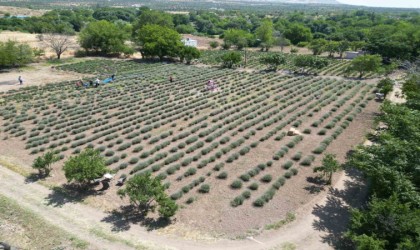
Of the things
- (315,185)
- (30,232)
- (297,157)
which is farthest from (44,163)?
(297,157)

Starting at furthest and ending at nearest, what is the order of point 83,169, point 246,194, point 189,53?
point 189,53
point 246,194
point 83,169

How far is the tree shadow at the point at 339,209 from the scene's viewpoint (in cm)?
1750

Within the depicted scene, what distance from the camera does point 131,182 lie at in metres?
19.2

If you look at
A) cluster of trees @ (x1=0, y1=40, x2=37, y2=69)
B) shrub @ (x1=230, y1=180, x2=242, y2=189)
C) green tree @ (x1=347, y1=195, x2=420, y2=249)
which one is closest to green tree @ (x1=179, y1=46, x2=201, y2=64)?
cluster of trees @ (x1=0, y1=40, x2=37, y2=69)

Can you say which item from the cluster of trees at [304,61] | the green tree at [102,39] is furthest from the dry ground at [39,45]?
the cluster of trees at [304,61]

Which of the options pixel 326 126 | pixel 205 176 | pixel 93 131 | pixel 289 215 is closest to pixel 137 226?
pixel 205 176

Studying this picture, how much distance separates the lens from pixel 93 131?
32219 mm

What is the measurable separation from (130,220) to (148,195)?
1.67 metres

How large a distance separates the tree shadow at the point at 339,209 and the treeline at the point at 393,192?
4.62 ft

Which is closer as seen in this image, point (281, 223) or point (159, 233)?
point (159, 233)

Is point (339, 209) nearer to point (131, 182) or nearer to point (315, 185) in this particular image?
point (315, 185)

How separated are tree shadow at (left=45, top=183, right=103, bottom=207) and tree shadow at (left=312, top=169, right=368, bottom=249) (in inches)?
523

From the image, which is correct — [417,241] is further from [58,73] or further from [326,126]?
[58,73]

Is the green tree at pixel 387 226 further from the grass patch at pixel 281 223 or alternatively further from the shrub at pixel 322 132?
the shrub at pixel 322 132
